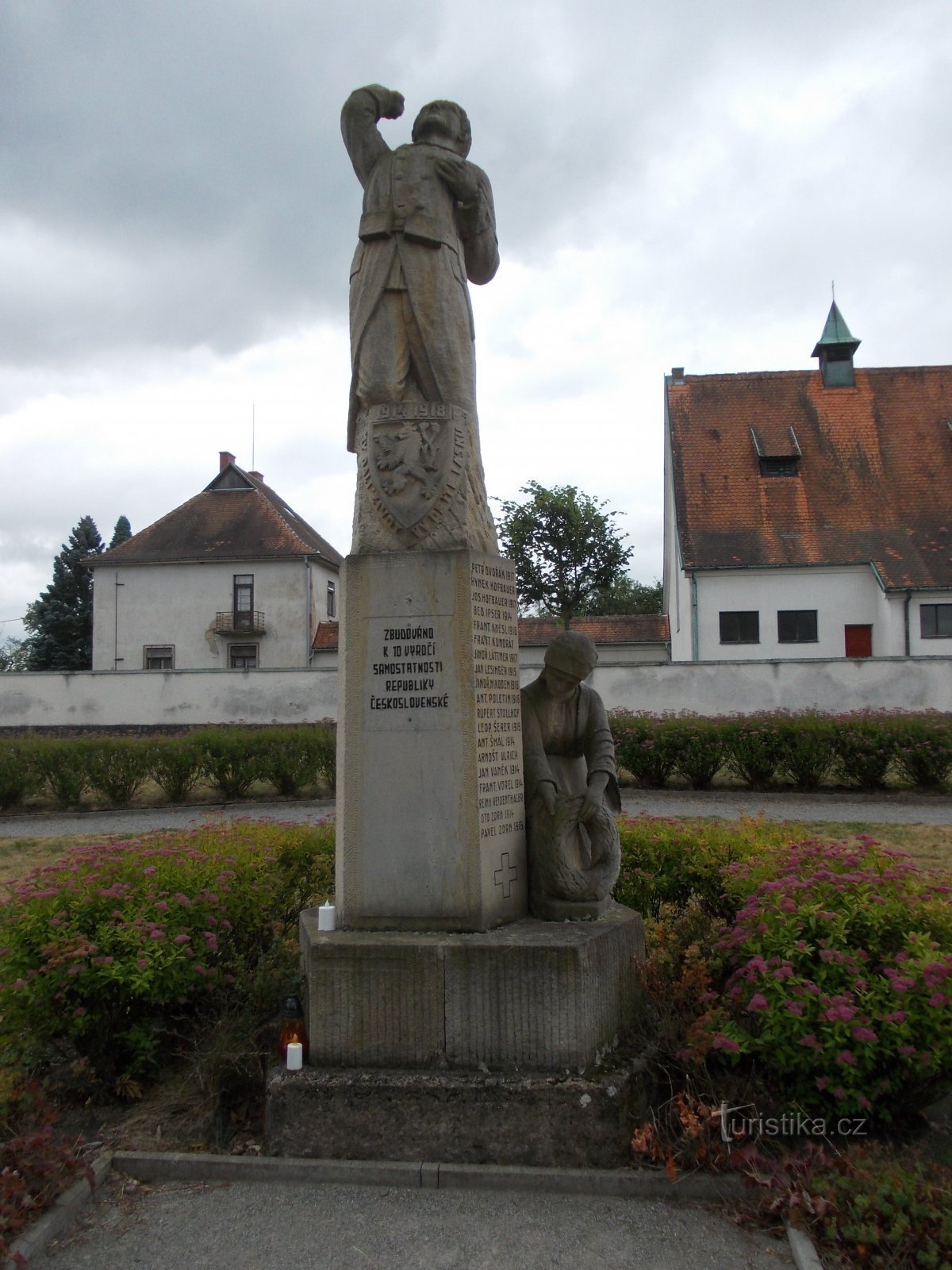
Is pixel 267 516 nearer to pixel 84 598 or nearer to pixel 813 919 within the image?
pixel 84 598

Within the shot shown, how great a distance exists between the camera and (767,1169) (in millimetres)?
3551

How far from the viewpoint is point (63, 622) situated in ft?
152

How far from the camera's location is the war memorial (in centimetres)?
381

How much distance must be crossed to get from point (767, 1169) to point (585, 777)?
189cm

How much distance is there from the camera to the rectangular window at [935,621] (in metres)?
26.7

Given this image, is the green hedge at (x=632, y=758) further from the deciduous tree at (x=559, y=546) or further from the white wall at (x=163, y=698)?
the deciduous tree at (x=559, y=546)

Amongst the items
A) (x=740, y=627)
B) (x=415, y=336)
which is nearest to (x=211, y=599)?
(x=740, y=627)

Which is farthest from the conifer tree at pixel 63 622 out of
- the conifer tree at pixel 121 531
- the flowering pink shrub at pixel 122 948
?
the flowering pink shrub at pixel 122 948

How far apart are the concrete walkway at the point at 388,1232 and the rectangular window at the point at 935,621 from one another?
25.9m

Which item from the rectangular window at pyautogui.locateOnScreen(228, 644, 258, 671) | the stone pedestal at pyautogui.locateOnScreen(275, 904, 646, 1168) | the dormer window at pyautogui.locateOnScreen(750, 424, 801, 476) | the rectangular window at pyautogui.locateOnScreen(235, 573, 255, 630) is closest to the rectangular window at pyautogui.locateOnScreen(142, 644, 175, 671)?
the rectangular window at pyautogui.locateOnScreen(228, 644, 258, 671)

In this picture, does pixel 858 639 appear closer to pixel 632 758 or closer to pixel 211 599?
pixel 632 758

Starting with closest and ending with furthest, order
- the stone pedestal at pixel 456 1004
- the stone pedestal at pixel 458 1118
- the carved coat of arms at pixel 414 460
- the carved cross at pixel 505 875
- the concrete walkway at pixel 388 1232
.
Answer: the concrete walkway at pixel 388 1232 → the stone pedestal at pixel 458 1118 → the stone pedestal at pixel 456 1004 → the carved cross at pixel 505 875 → the carved coat of arms at pixel 414 460

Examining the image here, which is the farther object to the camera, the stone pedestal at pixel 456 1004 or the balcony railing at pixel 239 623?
the balcony railing at pixel 239 623

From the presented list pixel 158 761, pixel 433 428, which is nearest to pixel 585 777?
pixel 433 428
